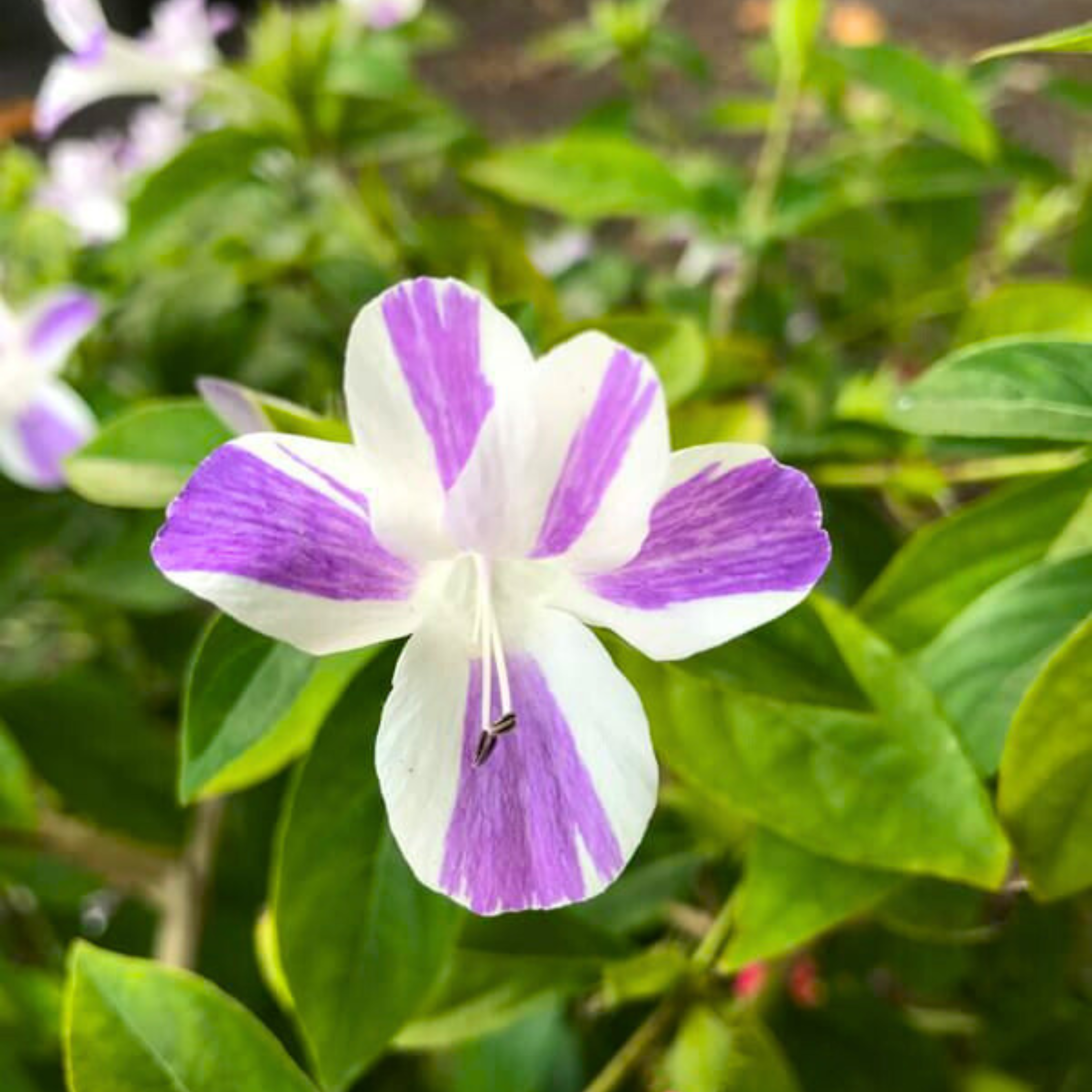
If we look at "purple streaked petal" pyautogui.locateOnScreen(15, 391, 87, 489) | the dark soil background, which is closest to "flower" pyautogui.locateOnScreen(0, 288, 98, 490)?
"purple streaked petal" pyautogui.locateOnScreen(15, 391, 87, 489)

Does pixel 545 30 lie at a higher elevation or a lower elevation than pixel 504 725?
lower

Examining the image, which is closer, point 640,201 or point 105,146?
point 640,201

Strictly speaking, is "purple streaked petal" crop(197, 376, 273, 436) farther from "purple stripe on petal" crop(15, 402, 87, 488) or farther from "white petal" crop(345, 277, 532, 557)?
"purple stripe on petal" crop(15, 402, 87, 488)

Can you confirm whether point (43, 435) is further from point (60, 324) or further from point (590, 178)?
point (590, 178)

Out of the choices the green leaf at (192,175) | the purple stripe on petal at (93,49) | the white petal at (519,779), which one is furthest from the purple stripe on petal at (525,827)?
the purple stripe on petal at (93,49)

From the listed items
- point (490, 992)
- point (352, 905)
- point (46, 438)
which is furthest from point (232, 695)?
point (46, 438)

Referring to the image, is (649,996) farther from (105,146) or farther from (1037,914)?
(105,146)

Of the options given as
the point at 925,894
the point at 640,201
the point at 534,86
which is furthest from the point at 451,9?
the point at 925,894

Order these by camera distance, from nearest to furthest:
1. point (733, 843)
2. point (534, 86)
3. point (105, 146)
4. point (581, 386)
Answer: point (581, 386) → point (733, 843) → point (105, 146) → point (534, 86)
